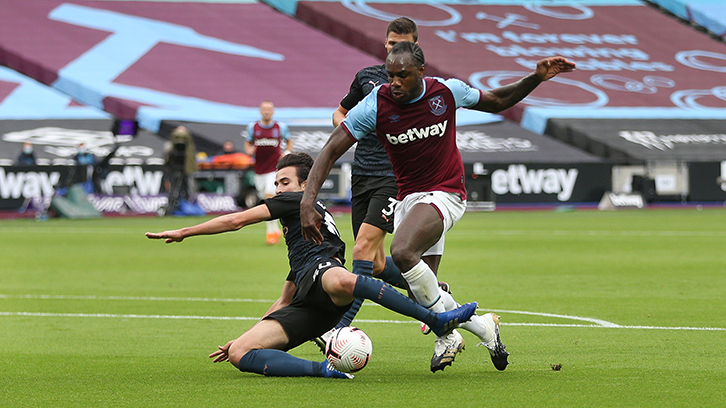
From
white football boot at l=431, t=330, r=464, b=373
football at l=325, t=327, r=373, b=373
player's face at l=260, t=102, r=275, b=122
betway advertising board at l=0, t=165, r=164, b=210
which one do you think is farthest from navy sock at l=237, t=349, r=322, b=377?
betway advertising board at l=0, t=165, r=164, b=210

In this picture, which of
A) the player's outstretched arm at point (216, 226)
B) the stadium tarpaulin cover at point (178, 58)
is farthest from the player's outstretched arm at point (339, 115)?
the stadium tarpaulin cover at point (178, 58)

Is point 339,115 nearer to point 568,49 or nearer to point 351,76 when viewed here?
point 351,76

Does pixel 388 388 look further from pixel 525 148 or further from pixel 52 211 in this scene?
pixel 525 148

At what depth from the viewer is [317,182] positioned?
6102 millimetres

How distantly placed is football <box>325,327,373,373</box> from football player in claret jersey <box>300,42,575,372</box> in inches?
18.3

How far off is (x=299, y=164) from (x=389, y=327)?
91.0 inches

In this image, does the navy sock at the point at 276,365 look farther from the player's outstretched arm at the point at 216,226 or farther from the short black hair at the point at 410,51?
the short black hair at the point at 410,51

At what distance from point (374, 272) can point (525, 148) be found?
29.9 meters

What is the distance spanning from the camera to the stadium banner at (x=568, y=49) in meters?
42.7

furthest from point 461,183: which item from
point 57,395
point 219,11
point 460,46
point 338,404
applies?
point 219,11

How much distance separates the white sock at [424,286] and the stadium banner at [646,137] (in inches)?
1196

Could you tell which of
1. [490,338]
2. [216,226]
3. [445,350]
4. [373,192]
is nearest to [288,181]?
[216,226]

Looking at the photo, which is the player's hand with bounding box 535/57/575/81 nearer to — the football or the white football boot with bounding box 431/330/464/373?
the white football boot with bounding box 431/330/464/373

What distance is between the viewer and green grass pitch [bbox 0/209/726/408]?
541 centimetres
